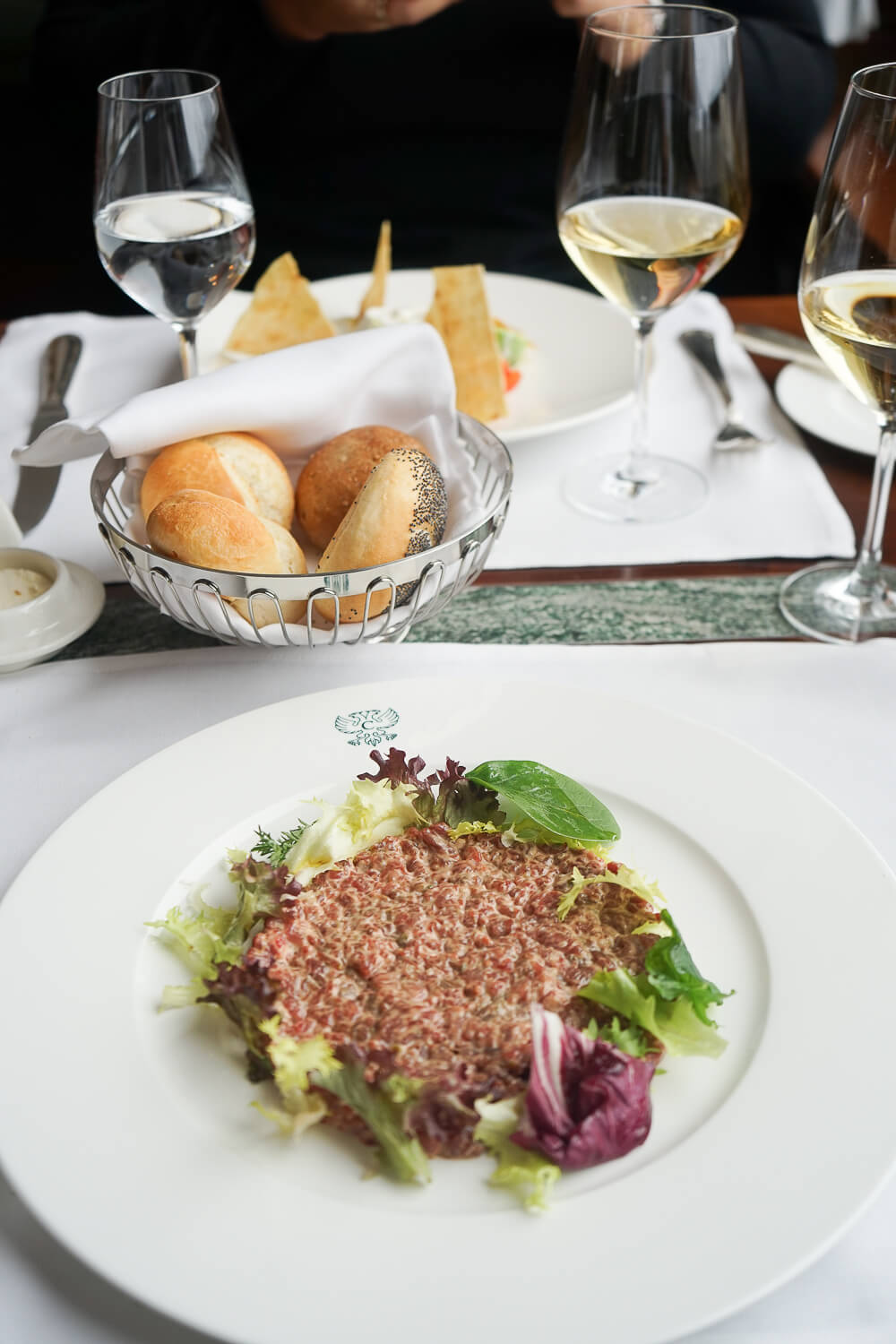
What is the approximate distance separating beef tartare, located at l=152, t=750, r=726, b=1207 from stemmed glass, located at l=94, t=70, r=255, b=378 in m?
0.79

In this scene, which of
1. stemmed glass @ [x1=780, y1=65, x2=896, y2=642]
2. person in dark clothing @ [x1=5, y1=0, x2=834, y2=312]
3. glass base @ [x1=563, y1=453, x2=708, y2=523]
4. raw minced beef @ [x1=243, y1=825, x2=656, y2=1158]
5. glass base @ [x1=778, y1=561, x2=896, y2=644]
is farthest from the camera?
person in dark clothing @ [x1=5, y1=0, x2=834, y2=312]

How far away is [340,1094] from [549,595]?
0.79m

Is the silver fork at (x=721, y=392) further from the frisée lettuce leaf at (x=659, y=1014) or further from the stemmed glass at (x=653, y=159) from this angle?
the frisée lettuce leaf at (x=659, y=1014)

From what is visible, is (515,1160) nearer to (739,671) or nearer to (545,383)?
(739,671)

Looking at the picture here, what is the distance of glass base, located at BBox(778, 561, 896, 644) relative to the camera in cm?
130

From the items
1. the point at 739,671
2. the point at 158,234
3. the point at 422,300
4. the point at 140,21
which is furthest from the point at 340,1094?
the point at 140,21

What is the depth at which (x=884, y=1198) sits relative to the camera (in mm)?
741

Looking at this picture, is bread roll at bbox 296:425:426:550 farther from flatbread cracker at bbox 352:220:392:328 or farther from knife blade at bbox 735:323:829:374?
knife blade at bbox 735:323:829:374

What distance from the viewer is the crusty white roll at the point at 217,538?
109 cm

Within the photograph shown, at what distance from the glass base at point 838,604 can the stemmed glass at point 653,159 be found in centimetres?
21

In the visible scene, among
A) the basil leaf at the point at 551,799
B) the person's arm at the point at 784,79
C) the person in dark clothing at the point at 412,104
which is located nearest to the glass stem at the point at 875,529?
the basil leaf at the point at 551,799

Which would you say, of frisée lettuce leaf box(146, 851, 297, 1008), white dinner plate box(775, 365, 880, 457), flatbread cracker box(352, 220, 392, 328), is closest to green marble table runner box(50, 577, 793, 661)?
white dinner plate box(775, 365, 880, 457)

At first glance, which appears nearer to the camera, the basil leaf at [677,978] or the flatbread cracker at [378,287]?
the basil leaf at [677,978]

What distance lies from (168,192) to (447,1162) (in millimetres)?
1233
